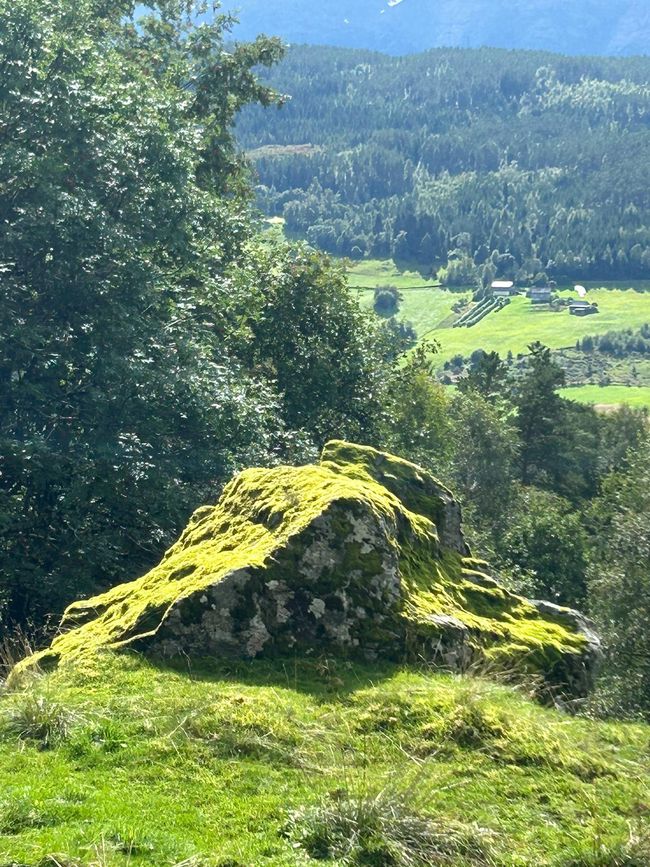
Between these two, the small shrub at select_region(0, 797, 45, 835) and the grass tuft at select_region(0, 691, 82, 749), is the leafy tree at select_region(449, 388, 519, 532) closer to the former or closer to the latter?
the grass tuft at select_region(0, 691, 82, 749)

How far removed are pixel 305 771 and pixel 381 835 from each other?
1.30 metres

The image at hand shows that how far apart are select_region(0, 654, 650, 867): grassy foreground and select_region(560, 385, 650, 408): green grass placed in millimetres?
163226

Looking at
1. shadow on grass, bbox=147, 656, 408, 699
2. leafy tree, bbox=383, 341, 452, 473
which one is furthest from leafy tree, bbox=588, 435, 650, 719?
shadow on grass, bbox=147, 656, 408, 699

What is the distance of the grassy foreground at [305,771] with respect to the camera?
22.4 feet

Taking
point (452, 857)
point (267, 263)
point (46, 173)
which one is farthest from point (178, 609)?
point (267, 263)

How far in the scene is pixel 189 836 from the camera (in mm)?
6832

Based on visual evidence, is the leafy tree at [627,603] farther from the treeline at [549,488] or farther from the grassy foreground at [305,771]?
the grassy foreground at [305,771]

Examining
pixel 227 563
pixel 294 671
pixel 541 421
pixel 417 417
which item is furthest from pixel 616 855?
pixel 541 421

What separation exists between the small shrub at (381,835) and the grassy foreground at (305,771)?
1 cm

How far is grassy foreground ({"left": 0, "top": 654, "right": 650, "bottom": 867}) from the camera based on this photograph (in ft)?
22.4

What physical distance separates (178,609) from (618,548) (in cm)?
2740

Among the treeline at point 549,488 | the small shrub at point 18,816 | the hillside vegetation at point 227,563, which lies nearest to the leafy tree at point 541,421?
the treeline at point 549,488

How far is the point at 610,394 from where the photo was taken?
183000mm

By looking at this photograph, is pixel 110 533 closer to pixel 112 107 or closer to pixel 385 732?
pixel 112 107
